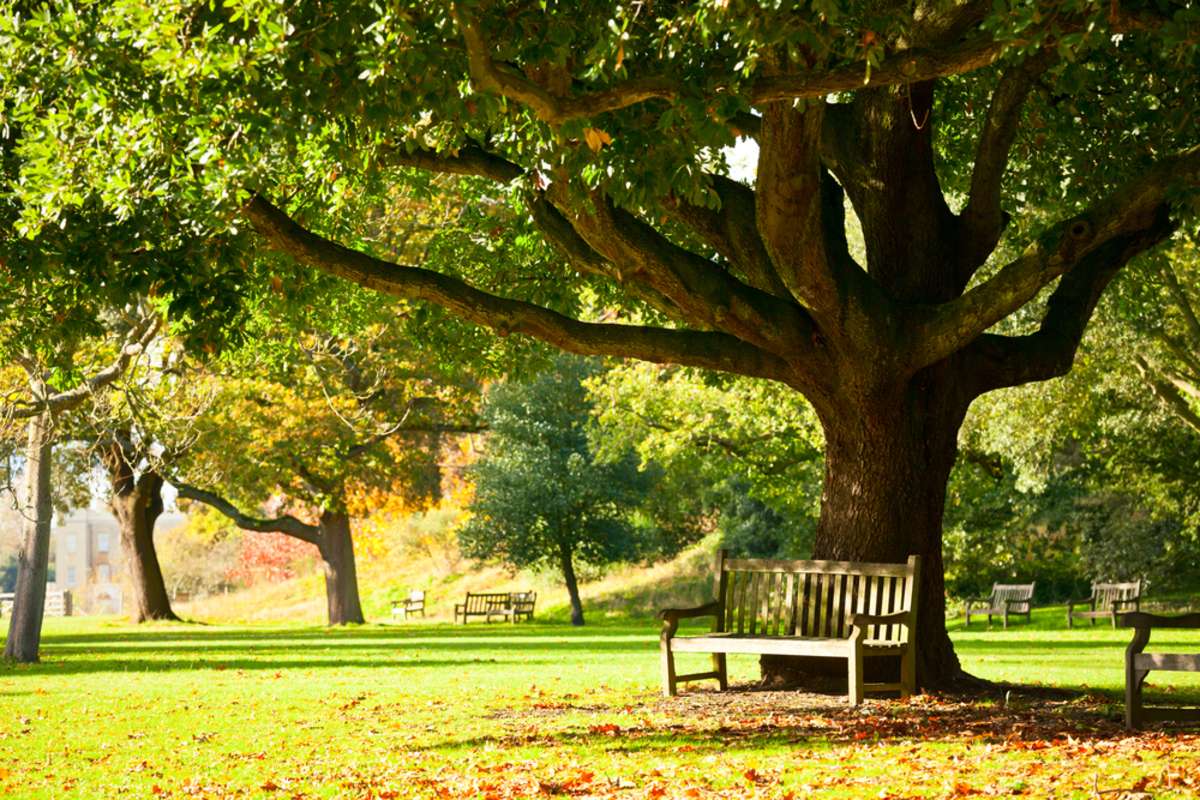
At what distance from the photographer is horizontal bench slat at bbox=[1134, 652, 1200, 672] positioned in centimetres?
933

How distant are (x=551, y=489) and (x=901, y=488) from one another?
84.1 feet

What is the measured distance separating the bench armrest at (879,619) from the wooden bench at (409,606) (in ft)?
103

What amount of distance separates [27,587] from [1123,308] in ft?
51.6

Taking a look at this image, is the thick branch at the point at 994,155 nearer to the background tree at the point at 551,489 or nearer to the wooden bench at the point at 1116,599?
the wooden bench at the point at 1116,599

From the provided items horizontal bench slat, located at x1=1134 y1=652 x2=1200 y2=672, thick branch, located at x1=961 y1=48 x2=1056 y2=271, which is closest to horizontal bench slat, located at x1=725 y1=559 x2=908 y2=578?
horizontal bench slat, located at x1=1134 y1=652 x2=1200 y2=672

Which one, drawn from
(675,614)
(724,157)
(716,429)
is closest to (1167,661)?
(675,614)

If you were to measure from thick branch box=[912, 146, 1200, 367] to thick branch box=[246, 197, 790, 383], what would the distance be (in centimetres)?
166

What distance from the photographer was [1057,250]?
36.8 ft

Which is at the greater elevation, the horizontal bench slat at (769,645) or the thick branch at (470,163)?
the thick branch at (470,163)

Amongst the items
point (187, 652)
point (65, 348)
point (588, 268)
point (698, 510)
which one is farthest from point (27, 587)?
point (698, 510)

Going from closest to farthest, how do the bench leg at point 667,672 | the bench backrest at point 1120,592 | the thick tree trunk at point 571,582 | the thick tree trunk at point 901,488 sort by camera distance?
the thick tree trunk at point 901,488
the bench leg at point 667,672
the bench backrest at point 1120,592
the thick tree trunk at point 571,582

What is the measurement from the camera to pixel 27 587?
20672 mm

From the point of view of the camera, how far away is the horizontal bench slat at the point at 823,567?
39.2ft

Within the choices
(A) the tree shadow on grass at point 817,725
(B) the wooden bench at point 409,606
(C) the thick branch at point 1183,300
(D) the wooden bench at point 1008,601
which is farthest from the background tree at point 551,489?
(A) the tree shadow on grass at point 817,725
